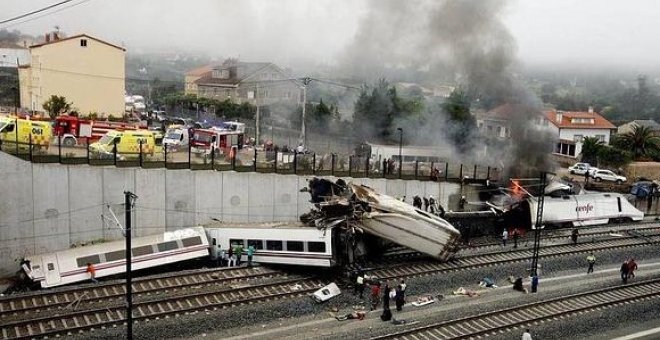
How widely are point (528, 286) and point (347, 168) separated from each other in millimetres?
12218

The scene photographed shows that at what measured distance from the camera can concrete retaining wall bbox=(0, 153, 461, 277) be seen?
2400 cm

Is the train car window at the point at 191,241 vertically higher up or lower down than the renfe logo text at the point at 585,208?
lower down

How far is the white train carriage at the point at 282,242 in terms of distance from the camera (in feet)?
75.9

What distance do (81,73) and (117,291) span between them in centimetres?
3127

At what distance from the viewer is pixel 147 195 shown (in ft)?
88.0

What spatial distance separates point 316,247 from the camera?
2314 centimetres

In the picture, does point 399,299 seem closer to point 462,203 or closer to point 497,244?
point 497,244

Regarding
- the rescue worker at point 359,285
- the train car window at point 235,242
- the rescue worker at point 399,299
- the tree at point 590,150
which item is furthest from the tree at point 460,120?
the rescue worker at point 399,299

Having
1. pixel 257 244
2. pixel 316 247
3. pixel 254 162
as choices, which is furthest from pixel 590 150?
pixel 257 244

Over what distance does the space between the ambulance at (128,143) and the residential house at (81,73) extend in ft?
67.4

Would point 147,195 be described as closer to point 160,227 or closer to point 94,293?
point 160,227

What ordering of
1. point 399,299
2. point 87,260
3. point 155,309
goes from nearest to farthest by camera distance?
point 155,309, point 399,299, point 87,260

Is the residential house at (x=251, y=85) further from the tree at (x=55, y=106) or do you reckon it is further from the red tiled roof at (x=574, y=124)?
the red tiled roof at (x=574, y=124)

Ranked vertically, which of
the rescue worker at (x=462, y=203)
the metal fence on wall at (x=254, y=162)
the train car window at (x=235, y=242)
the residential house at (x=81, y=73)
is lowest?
the train car window at (x=235, y=242)
